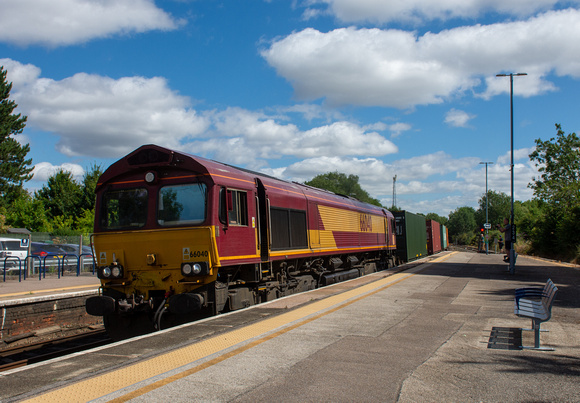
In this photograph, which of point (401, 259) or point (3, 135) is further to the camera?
point (3, 135)

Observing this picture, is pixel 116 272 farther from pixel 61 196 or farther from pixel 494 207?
pixel 494 207

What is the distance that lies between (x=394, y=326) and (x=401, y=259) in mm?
21991

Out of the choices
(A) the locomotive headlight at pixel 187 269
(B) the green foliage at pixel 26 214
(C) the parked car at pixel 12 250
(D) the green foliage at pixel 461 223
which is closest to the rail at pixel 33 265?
(C) the parked car at pixel 12 250

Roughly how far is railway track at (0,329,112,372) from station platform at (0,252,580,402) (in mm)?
3512

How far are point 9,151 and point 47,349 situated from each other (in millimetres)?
36505

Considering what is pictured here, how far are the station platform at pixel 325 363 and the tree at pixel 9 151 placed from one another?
39551mm

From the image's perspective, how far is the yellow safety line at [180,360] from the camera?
4621 mm

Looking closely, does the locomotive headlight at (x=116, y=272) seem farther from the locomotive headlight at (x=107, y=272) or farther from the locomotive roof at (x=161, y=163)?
the locomotive roof at (x=161, y=163)

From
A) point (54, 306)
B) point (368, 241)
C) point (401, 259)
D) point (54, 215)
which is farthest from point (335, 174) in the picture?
point (54, 306)

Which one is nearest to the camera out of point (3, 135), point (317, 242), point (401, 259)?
point (317, 242)

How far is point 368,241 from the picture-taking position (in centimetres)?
2050

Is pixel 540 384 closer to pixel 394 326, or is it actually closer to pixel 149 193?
pixel 394 326

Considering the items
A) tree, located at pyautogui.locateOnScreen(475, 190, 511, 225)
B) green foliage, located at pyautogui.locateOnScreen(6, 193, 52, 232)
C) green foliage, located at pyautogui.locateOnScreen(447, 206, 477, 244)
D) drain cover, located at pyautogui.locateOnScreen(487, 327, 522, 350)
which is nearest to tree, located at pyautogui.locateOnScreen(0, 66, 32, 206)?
green foliage, located at pyautogui.locateOnScreen(6, 193, 52, 232)

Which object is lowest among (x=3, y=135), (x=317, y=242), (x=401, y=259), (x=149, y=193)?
(x=401, y=259)
